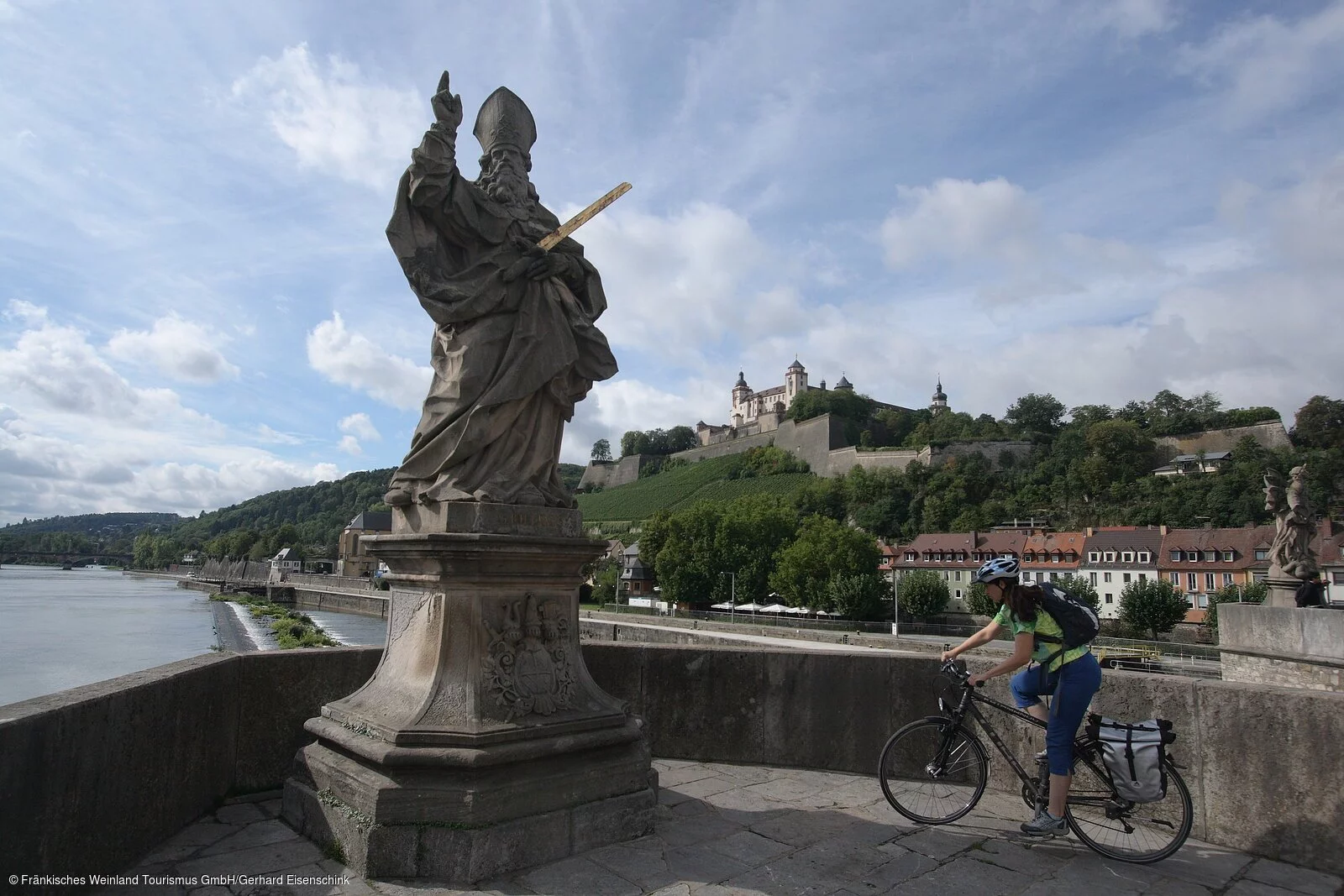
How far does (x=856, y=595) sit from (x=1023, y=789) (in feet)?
172

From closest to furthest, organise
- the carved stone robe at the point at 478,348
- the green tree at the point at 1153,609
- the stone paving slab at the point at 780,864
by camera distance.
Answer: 1. the stone paving slab at the point at 780,864
2. the carved stone robe at the point at 478,348
3. the green tree at the point at 1153,609

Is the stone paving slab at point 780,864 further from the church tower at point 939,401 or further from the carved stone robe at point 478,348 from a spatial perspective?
the church tower at point 939,401

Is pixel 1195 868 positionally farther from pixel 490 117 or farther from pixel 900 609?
pixel 900 609

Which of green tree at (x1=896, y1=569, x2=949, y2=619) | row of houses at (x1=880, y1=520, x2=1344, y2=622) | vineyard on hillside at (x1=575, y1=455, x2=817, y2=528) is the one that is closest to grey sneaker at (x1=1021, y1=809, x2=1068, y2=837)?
row of houses at (x1=880, y1=520, x2=1344, y2=622)

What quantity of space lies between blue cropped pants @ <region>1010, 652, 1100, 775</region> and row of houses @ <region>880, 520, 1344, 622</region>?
54777 mm

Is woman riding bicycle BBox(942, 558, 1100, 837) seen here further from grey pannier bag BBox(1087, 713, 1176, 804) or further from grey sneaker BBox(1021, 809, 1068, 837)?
grey pannier bag BBox(1087, 713, 1176, 804)

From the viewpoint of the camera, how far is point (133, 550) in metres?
163

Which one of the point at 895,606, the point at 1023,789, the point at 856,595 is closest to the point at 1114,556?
the point at 856,595

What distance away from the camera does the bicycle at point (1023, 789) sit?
386 cm

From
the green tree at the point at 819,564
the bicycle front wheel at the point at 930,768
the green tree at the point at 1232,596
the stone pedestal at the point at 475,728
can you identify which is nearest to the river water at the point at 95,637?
the stone pedestal at the point at 475,728

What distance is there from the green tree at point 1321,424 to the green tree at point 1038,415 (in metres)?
28.7

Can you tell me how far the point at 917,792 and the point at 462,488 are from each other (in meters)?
3.01

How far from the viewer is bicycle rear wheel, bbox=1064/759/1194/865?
3.78m

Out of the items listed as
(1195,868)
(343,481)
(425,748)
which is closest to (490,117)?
(425,748)
